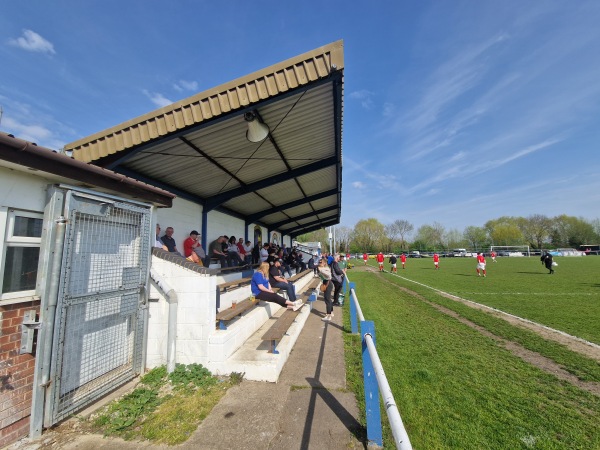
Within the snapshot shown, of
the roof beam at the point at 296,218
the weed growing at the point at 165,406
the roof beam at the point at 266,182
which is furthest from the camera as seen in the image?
the roof beam at the point at 296,218

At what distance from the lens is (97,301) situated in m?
3.46

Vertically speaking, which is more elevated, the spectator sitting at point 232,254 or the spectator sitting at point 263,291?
the spectator sitting at point 232,254

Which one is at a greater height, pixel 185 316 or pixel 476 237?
pixel 476 237

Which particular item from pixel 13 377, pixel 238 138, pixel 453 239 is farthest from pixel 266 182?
pixel 453 239

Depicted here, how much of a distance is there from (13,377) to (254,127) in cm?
481

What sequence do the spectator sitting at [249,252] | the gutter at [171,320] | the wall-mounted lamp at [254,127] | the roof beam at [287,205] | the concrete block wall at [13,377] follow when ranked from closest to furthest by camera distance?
the concrete block wall at [13,377] → the gutter at [171,320] → the wall-mounted lamp at [254,127] → the spectator sitting at [249,252] → the roof beam at [287,205]

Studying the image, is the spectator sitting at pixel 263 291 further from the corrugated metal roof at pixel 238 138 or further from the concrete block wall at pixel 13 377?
the concrete block wall at pixel 13 377

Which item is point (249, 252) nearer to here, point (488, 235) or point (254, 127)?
point (254, 127)

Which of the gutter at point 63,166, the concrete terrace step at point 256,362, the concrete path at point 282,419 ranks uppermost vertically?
the gutter at point 63,166

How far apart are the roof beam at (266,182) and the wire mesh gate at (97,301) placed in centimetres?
556

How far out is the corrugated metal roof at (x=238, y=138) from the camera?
183 inches

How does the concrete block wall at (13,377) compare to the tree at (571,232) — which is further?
the tree at (571,232)

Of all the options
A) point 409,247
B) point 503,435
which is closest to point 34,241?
point 503,435

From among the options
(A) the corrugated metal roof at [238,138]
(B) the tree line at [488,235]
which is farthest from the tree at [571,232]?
(A) the corrugated metal roof at [238,138]
